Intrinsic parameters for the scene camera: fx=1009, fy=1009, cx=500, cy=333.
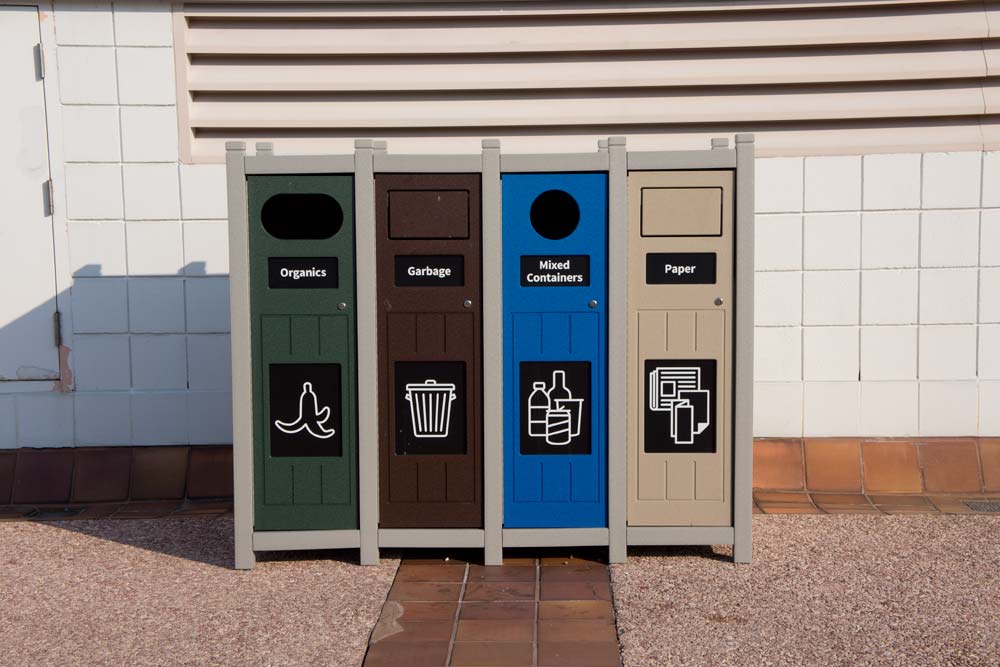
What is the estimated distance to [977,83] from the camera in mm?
5906

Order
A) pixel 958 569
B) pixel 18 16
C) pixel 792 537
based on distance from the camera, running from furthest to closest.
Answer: pixel 18 16 < pixel 792 537 < pixel 958 569

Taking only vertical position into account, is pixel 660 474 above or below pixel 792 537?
above

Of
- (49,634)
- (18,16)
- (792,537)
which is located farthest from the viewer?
(18,16)

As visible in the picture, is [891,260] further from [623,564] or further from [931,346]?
[623,564]

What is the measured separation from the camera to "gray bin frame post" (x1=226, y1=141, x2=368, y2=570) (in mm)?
4449

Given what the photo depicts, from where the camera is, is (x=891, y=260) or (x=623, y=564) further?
(x=891, y=260)

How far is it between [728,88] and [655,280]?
1.97 meters

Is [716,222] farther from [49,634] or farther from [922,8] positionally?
[49,634]

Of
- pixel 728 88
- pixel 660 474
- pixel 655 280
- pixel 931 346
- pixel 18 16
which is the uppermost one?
pixel 18 16

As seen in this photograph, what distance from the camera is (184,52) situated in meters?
5.89

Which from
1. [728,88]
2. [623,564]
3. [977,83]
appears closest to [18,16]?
[728,88]

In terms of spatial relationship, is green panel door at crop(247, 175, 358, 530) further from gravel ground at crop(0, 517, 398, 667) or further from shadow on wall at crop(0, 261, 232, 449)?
shadow on wall at crop(0, 261, 232, 449)

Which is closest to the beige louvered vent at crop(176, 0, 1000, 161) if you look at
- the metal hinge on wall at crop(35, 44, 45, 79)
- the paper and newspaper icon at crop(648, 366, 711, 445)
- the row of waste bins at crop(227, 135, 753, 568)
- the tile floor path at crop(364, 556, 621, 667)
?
the metal hinge on wall at crop(35, 44, 45, 79)

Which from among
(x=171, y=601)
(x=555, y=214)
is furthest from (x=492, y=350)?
(x=171, y=601)
